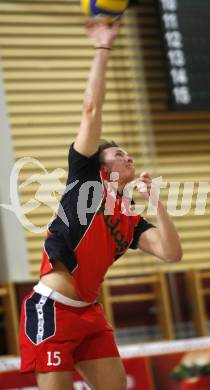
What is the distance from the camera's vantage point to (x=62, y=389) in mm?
3062

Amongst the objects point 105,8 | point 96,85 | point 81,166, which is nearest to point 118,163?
point 81,166

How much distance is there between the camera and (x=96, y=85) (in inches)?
117

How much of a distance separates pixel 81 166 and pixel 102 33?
0.58m

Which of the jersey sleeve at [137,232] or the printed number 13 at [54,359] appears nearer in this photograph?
the printed number 13 at [54,359]

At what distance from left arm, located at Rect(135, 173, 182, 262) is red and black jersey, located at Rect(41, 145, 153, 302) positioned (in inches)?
8.0

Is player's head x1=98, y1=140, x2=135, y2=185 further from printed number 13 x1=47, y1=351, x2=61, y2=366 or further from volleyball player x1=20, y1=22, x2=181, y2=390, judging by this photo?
printed number 13 x1=47, y1=351, x2=61, y2=366

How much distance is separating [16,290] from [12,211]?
25.3 inches

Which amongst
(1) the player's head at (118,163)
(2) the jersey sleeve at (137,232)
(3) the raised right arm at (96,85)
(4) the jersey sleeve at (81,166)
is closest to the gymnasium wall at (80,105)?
(2) the jersey sleeve at (137,232)

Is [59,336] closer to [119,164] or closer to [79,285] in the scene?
[79,285]

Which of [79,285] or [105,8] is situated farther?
[105,8]

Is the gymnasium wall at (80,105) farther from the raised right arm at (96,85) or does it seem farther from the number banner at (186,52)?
the raised right arm at (96,85)

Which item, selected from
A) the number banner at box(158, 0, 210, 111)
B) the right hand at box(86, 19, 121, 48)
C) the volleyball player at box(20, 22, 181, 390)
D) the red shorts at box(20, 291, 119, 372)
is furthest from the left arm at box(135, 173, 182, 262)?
the number banner at box(158, 0, 210, 111)

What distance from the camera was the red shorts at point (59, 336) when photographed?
3125mm

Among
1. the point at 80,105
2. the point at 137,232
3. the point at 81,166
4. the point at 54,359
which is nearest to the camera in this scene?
the point at 54,359
